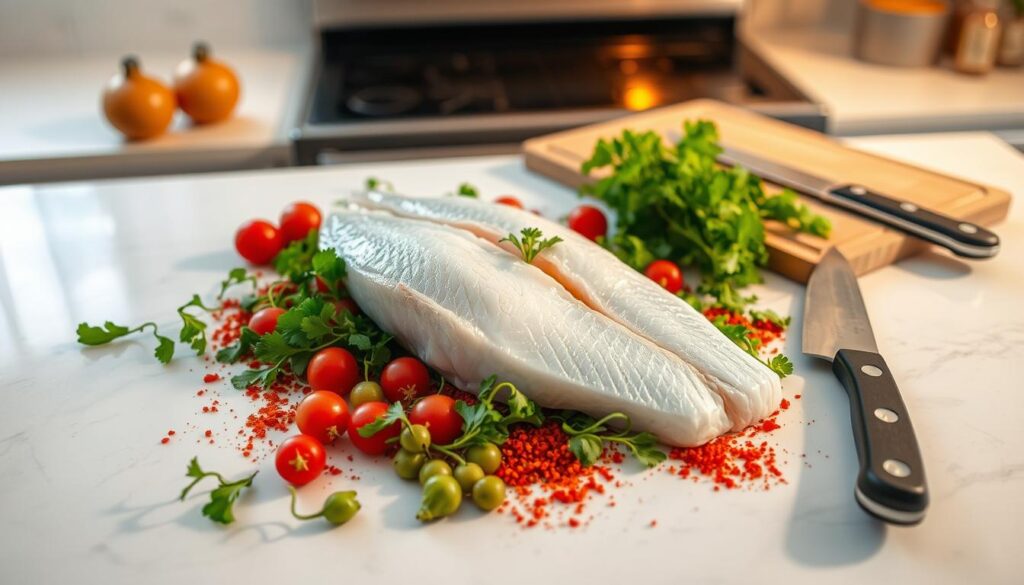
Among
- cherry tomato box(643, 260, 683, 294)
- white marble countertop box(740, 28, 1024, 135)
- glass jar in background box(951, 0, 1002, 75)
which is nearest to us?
Result: cherry tomato box(643, 260, 683, 294)

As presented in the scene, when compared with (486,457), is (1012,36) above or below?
above

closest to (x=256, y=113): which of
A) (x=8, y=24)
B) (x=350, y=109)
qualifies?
(x=350, y=109)

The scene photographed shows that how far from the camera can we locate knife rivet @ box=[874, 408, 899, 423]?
1.02 m

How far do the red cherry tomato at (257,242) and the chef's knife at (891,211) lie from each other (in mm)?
859

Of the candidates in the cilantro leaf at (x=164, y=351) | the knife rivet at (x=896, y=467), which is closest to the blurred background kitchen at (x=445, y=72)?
the cilantro leaf at (x=164, y=351)

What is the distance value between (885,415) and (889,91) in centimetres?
166

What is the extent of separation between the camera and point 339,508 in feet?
3.13

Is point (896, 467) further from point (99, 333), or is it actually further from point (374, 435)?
point (99, 333)

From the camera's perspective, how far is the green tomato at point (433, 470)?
994 mm

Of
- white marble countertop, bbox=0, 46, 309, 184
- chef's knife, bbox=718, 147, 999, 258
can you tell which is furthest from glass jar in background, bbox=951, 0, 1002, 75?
white marble countertop, bbox=0, 46, 309, 184

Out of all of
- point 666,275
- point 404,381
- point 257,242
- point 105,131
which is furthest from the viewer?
point 105,131

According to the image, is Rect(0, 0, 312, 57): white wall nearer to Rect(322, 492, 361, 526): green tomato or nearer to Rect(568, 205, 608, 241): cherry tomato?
Rect(568, 205, 608, 241): cherry tomato

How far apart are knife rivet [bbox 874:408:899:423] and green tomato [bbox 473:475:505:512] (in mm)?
429

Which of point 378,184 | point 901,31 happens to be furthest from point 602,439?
point 901,31
